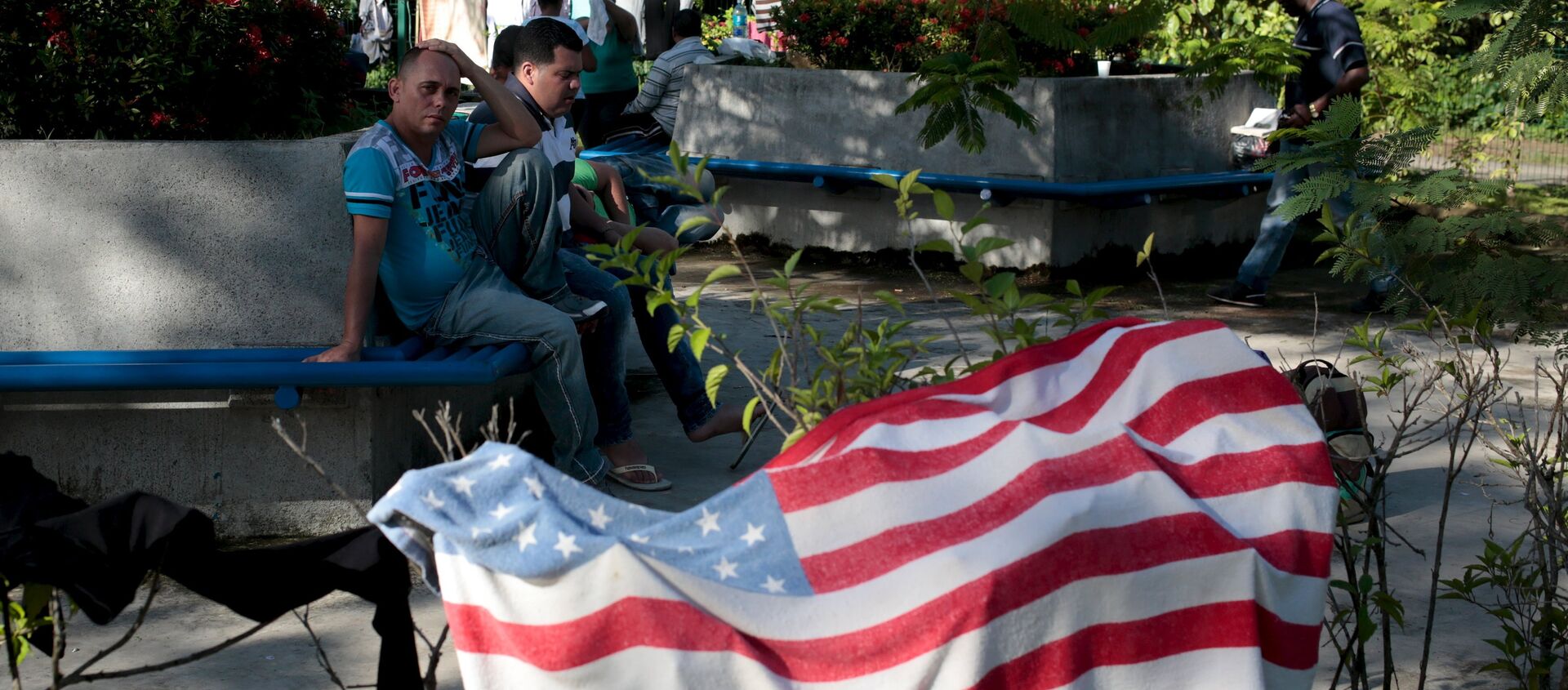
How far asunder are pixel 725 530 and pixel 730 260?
7541 mm

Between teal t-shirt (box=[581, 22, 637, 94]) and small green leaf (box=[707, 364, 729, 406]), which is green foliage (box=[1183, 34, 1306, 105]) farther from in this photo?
teal t-shirt (box=[581, 22, 637, 94])

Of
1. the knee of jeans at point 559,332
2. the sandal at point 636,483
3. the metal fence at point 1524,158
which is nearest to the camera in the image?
the knee of jeans at point 559,332

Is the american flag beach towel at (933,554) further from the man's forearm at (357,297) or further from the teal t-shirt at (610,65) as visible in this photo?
the teal t-shirt at (610,65)

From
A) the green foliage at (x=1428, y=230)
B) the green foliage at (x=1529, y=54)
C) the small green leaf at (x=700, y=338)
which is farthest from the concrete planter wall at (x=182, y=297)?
the green foliage at (x=1529, y=54)

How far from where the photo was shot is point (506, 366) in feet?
14.6

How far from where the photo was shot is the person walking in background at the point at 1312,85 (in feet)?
25.9

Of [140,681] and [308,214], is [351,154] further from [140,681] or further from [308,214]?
[140,681]

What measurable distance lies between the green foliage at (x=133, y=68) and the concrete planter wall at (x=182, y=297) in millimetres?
314

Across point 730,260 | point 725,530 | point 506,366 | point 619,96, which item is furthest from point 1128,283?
point 725,530

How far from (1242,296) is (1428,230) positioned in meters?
4.85

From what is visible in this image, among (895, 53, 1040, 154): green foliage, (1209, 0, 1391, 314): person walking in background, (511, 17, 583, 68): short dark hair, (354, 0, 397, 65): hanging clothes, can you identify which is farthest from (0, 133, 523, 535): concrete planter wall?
(354, 0, 397, 65): hanging clothes

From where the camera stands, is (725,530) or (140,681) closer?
(725,530)

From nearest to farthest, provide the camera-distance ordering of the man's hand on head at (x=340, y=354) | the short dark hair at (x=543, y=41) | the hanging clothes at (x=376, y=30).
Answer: the man's hand on head at (x=340, y=354) → the short dark hair at (x=543, y=41) → the hanging clothes at (x=376, y=30)

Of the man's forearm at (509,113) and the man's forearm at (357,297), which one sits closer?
the man's forearm at (357,297)
